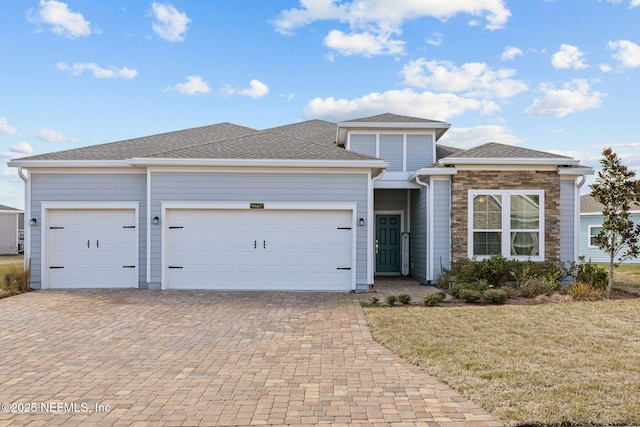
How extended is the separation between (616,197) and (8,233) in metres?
33.0

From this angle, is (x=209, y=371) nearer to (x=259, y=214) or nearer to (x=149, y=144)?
(x=259, y=214)

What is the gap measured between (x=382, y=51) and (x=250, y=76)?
5.07 metres

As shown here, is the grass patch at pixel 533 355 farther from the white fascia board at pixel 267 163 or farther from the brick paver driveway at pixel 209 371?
the white fascia board at pixel 267 163

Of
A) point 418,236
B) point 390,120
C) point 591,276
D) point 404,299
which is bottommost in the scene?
point 404,299

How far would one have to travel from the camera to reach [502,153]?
12289mm

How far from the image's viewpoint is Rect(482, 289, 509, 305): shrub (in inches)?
378

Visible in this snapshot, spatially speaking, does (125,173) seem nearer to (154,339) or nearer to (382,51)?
(154,339)

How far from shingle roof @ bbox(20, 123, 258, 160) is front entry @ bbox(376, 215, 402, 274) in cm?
610

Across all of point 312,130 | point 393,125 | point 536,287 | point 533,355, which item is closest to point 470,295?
point 536,287

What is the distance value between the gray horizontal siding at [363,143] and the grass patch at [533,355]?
6898 mm

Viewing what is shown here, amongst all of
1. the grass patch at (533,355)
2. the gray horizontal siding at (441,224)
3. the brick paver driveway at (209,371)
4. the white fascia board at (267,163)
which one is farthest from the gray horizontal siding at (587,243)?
the brick paver driveway at (209,371)

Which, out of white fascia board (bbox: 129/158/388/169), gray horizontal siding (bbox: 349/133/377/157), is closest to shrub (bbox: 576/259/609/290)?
white fascia board (bbox: 129/158/388/169)

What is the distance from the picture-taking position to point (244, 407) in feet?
13.7

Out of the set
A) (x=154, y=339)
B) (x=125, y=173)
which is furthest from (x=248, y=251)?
(x=154, y=339)
